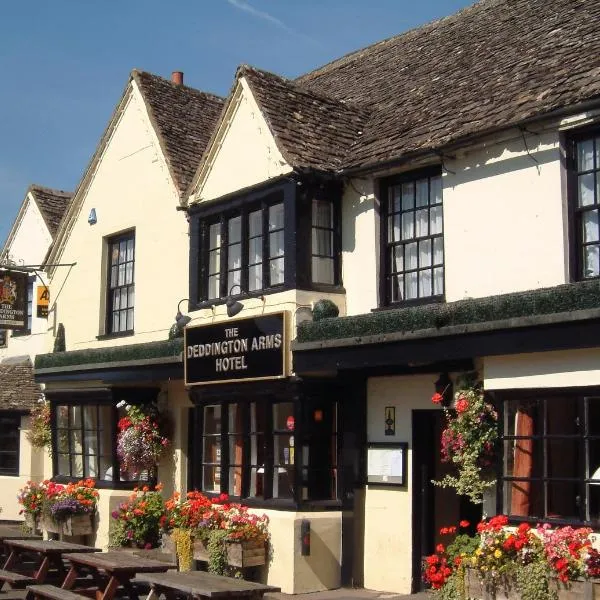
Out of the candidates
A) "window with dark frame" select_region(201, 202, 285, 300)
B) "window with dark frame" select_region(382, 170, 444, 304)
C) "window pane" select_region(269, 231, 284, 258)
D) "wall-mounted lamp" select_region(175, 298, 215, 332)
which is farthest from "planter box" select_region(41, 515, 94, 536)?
"window with dark frame" select_region(382, 170, 444, 304)

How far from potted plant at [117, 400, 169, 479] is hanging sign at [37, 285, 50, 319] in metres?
3.68

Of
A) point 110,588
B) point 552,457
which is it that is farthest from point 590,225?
point 110,588

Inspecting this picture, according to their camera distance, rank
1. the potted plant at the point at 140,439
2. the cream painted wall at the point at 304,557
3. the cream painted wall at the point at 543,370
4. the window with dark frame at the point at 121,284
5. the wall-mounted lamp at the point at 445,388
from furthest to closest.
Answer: the window with dark frame at the point at 121,284 < the potted plant at the point at 140,439 < the cream painted wall at the point at 304,557 < the wall-mounted lamp at the point at 445,388 < the cream painted wall at the point at 543,370

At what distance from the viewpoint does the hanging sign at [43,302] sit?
780 inches

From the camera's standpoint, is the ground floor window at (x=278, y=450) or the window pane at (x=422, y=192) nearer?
the window pane at (x=422, y=192)

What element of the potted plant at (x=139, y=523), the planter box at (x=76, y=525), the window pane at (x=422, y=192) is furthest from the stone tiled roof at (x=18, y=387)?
the window pane at (x=422, y=192)

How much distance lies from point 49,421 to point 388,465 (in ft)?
28.1

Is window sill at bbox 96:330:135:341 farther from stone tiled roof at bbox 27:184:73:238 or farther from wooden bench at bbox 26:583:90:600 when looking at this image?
wooden bench at bbox 26:583:90:600

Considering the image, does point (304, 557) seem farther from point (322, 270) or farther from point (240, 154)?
point (240, 154)

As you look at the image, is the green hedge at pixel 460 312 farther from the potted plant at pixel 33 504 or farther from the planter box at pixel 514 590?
the potted plant at pixel 33 504

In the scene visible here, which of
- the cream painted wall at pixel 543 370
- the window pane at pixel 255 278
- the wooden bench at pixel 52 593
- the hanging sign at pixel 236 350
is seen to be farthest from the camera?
the window pane at pixel 255 278

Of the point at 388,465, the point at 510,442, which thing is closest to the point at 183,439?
the point at 388,465

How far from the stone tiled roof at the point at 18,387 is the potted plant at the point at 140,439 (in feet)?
17.8

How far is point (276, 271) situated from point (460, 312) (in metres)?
3.43
